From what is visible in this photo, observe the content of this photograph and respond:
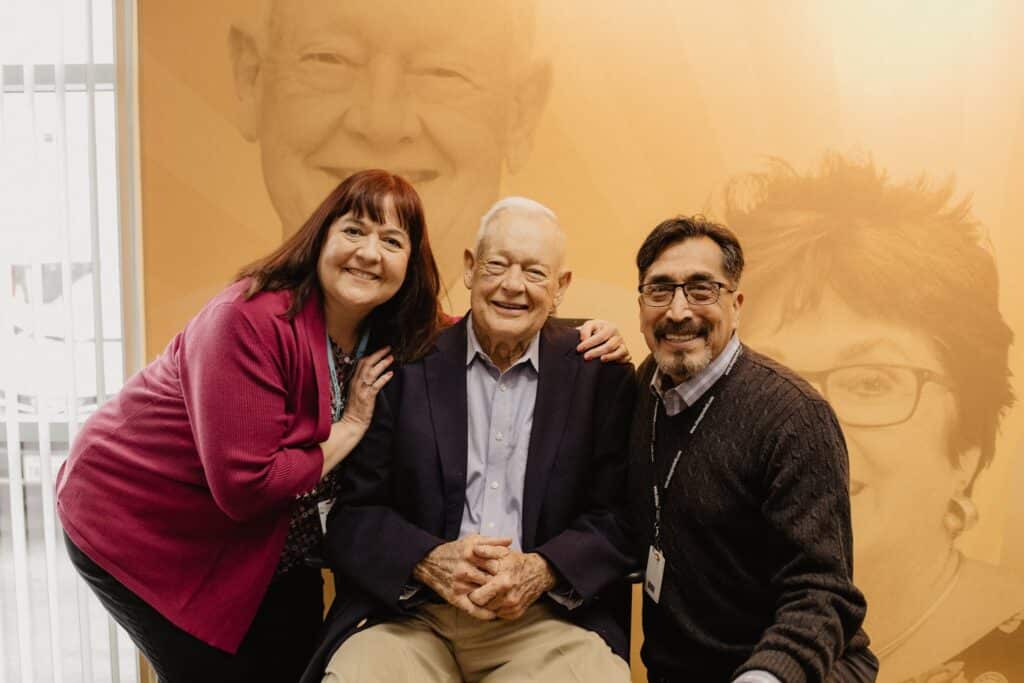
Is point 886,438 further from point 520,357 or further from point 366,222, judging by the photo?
point 366,222

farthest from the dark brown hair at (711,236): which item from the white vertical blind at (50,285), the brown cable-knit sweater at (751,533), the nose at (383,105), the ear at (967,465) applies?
the white vertical blind at (50,285)

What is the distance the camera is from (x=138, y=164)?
2652 mm

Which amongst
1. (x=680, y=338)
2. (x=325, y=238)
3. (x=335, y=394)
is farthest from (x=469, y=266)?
(x=680, y=338)

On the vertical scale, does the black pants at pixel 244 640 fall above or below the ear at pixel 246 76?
below

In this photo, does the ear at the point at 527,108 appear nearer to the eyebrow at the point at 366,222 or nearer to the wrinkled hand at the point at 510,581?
the eyebrow at the point at 366,222

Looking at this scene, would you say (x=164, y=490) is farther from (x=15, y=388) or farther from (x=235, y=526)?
(x=15, y=388)

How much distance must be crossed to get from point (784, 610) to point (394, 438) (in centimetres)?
102

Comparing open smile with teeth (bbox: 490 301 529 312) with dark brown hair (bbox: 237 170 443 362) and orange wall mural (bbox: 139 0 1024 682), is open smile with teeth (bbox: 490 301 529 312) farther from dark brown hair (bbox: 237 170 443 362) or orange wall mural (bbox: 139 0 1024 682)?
orange wall mural (bbox: 139 0 1024 682)

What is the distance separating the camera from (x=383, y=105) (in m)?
2.62

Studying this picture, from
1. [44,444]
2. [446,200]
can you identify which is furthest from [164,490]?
[446,200]

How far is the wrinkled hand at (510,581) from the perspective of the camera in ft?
5.48

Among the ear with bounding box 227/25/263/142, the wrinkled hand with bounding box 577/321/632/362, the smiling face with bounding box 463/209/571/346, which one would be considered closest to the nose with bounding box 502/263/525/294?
the smiling face with bounding box 463/209/571/346

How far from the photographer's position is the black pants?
1780mm

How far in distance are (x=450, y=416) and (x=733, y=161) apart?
59.2 inches
